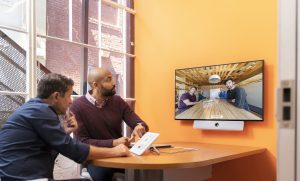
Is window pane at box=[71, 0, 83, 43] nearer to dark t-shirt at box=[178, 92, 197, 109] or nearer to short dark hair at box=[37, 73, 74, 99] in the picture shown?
dark t-shirt at box=[178, 92, 197, 109]

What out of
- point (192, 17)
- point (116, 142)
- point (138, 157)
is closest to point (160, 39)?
point (192, 17)

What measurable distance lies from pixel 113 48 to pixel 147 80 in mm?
551

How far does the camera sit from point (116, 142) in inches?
79.2

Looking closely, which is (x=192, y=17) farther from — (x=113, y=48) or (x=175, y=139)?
(x=175, y=139)

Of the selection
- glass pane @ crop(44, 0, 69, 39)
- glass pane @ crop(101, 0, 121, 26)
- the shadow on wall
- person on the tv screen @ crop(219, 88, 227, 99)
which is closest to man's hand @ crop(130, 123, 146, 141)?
person on the tv screen @ crop(219, 88, 227, 99)

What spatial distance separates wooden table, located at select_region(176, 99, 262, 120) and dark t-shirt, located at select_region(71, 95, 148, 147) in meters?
0.69

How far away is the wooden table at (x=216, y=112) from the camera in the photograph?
2674 millimetres

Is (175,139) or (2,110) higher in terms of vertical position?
(2,110)

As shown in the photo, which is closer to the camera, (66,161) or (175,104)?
(66,161)

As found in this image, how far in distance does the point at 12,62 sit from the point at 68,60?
0.74 meters

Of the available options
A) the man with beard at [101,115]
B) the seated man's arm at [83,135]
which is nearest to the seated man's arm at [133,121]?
the man with beard at [101,115]

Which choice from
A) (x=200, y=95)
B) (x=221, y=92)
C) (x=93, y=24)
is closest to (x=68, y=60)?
(x=93, y=24)

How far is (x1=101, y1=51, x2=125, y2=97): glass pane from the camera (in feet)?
11.2

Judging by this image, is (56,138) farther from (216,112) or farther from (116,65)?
(116,65)
